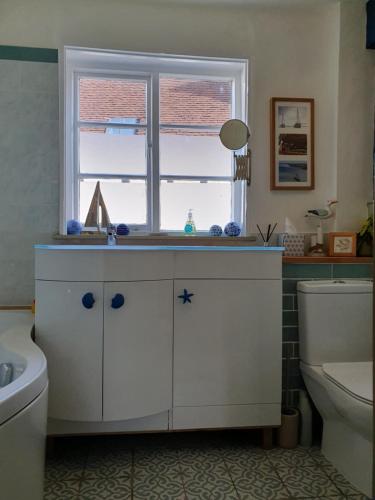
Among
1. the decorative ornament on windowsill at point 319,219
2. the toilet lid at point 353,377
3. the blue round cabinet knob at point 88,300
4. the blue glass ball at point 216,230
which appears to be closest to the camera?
the toilet lid at point 353,377

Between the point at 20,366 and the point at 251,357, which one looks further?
the point at 251,357

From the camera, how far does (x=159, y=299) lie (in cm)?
164

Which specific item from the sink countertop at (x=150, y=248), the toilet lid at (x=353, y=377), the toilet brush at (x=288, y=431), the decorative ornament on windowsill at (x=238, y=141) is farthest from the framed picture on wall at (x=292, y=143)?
the toilet brush at (x=288, y=431)

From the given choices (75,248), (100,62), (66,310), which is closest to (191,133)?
(100,62)

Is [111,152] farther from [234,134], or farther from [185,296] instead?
[185,296]

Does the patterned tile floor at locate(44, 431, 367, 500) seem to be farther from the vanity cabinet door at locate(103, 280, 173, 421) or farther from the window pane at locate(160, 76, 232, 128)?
the window pane at locate(160, 76, 232, 128)

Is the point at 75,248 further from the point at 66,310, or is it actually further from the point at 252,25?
the point at 252,25

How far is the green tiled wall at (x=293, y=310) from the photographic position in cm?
196

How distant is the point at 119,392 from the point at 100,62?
6.01 feet

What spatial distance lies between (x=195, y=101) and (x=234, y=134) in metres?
0.38

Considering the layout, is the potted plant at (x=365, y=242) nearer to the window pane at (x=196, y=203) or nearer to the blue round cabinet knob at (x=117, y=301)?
the window pane at (x=196, y=203)

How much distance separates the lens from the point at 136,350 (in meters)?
1.61

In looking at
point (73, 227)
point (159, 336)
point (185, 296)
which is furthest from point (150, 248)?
point (73, 227)

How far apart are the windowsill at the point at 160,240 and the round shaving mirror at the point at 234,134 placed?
53 centimetres
